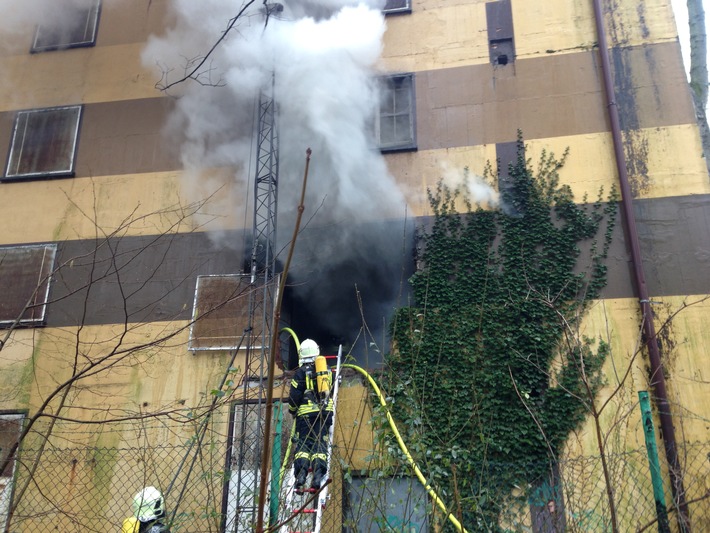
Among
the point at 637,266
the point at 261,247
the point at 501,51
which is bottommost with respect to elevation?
the point at 637,266

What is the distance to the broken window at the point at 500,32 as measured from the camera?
28.6 ft

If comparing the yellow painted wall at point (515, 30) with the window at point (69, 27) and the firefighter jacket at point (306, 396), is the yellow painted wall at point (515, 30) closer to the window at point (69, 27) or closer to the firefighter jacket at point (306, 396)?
the window at point (69, 27)

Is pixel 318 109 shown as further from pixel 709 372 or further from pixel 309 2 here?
pixel 709 372

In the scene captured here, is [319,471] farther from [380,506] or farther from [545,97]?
[545,97]

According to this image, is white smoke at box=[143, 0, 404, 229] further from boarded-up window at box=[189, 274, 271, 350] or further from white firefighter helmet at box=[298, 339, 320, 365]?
white firefighter helmet at box=[298, 339, 320, 365]

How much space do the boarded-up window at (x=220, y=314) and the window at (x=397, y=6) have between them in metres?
4.63

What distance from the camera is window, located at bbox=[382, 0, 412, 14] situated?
9242 millimetres

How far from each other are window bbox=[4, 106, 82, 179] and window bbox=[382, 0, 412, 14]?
16.6 ft

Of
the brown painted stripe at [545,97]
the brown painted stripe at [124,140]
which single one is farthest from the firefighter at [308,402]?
the brown painted stripe at [124,140]

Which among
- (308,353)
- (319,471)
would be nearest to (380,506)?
(319,471)

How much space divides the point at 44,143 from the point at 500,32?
708 cm

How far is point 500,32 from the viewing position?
8.84m

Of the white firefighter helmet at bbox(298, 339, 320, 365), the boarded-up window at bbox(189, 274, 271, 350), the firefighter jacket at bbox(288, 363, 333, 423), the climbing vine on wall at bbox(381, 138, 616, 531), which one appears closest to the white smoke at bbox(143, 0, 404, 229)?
the climbing vine on wall at bbox(381, 138, 616, 531)

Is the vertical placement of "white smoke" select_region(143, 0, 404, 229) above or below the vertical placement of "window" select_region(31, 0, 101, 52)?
below
